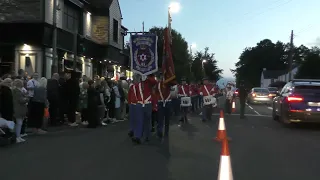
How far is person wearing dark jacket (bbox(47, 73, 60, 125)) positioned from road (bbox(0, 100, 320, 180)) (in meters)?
1.67

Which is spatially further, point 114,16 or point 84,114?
point 114,16

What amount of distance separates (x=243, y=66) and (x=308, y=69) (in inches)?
3467

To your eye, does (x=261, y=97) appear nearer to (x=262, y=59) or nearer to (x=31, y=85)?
(x=31, y=85)

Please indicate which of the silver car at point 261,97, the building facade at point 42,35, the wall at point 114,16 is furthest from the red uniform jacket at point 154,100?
the silver car at point 261,97

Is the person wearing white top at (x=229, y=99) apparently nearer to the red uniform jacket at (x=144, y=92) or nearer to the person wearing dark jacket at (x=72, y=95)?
the person wearing dark jacket at (x=72, y=95)

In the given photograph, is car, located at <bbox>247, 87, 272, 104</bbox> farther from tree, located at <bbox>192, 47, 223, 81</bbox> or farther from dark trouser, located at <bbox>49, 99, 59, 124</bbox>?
tree, located at <bbox>192, 47, 223, 81</bbox>

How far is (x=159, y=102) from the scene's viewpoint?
1227cm

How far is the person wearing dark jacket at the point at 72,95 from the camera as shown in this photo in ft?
51.2

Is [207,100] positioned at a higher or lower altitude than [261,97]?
higher

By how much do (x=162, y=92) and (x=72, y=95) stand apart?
4612 mm

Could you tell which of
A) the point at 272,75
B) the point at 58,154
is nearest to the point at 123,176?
the point at 58,154

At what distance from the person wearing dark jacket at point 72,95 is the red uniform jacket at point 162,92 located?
14.3 ft

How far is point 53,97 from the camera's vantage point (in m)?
14.8

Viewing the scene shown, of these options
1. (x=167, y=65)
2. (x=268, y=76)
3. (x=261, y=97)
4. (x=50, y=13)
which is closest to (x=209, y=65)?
(x=268, y=76)
